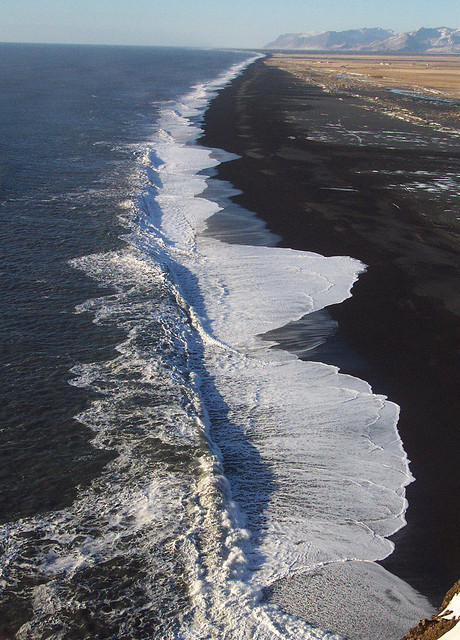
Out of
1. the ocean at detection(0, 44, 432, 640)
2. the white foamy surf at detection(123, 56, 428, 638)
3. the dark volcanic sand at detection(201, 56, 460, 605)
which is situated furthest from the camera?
the dark volcanic sand at detection(201, 56, 460, 605)

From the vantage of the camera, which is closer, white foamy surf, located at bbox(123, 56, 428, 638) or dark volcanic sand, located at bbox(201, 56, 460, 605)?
white foamy surf, located at bbox(123, 56, 428, 638)

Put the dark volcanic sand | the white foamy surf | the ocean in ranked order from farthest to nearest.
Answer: the dark volcanic sand
the white foamy surf
the ocean

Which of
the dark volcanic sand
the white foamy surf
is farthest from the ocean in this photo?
the dark volcanic sand

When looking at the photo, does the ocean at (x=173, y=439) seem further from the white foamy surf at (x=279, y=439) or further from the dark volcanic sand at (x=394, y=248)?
the dark volcanic sand at (x=394, y=248)

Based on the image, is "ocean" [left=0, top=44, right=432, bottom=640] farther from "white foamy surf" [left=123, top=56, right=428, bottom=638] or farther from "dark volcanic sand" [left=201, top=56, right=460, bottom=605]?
"dark volcanic sand" [left=201, top=56, right=460, bottom=605]

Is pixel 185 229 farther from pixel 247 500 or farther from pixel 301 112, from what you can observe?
pixel 301 112

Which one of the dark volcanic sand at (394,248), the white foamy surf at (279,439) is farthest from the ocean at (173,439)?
the dark volcanic sand at (394,248)
